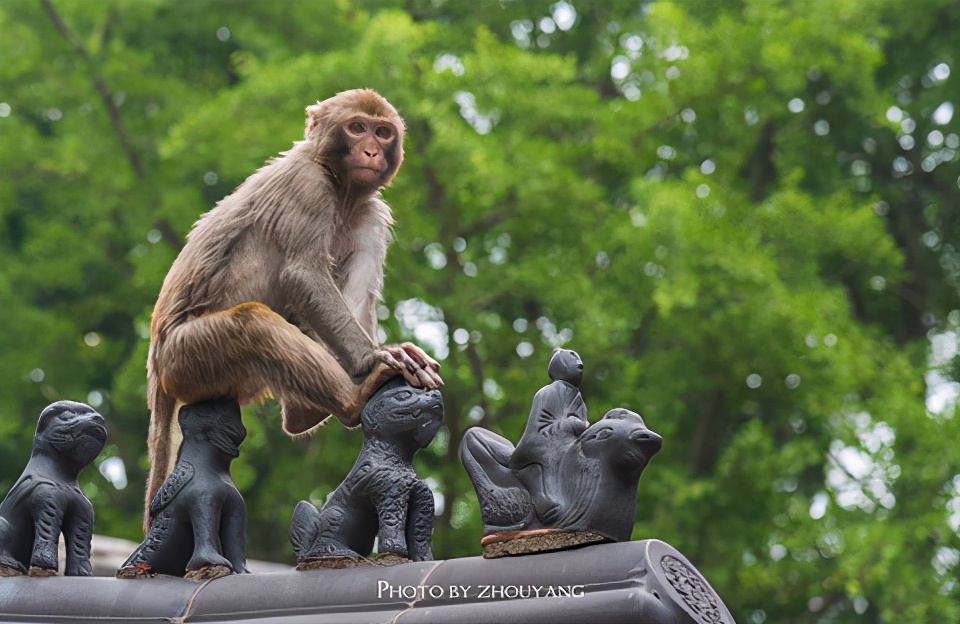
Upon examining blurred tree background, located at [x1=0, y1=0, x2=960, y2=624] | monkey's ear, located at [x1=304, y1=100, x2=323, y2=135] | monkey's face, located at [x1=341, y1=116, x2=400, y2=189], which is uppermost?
monkey's ear, located at [x1=304, y1=100, x2=323, y2=135]

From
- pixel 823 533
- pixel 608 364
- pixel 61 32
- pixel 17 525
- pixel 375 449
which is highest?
pixel 61 32

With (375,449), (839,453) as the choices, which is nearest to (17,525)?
(375,449)

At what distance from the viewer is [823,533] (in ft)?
42.5

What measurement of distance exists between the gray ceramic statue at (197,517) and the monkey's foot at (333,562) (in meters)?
0.36

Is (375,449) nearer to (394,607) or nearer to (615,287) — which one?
(394,607)

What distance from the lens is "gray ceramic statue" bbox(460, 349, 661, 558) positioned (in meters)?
4.87

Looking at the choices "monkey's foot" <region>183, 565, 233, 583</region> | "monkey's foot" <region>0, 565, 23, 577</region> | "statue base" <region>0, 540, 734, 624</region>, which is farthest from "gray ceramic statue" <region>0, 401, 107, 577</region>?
"monkey's foot" <region>183, 565, 233, 583</region>

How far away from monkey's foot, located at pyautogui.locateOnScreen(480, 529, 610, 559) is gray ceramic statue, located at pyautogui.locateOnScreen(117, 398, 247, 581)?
1.06 m

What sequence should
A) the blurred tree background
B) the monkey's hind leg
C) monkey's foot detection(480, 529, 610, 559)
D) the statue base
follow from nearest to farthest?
1. the statue base
2. monkey's foot detection(480, 529, 610, 559)
3. the monkey's hind leg
4. the blurred tree background

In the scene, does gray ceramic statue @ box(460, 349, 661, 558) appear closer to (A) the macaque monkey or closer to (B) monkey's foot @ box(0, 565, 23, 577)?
(A) the macaque monkey

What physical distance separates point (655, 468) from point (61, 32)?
283 inches

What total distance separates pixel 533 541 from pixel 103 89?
1128cm

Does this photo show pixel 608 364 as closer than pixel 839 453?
Yes

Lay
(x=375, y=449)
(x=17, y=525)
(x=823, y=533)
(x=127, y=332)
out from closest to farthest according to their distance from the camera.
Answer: (x=375, y=449) < (x=17, y=525) < (x=823, y=533) < (x=127, y=332)
